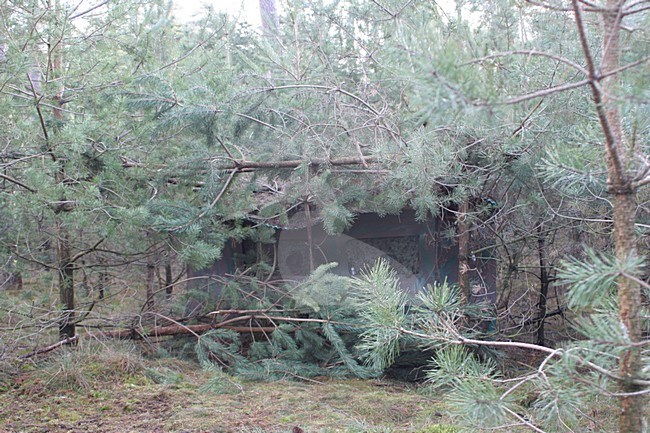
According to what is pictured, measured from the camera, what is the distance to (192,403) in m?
5.62

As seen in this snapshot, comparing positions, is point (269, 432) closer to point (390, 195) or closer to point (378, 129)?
point (390, 195)

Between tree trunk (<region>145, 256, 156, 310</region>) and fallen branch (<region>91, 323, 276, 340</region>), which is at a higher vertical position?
tree trunk (<region>145, 256, 156, 310</region>)

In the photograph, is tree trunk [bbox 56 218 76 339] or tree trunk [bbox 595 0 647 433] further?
tree trunk [bbox 56 218 76 339]

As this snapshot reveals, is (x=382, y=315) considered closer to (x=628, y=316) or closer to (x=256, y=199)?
(x=628, y=316)

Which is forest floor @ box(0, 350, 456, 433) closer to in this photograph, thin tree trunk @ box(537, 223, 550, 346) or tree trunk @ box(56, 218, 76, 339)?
tree trunk @ box(56, 218, 76, 339)

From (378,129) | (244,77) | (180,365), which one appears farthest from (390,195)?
(180,365)

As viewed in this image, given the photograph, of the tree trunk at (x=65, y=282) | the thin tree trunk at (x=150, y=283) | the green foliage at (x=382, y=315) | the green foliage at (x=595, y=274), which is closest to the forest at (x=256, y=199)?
the tree trunk at (x=65, y=282)

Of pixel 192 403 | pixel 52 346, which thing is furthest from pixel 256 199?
pixel 192 403

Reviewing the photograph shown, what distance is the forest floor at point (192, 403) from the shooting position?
16.1 feet

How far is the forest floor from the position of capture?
492 cm

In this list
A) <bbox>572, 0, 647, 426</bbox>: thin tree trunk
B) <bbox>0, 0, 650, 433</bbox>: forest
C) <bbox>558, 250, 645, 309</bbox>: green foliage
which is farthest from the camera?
<bbox>0, 0, 650, 433</bbox>: forest

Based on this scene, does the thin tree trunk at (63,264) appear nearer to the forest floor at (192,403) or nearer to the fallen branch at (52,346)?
the fallen branch at (52,346)

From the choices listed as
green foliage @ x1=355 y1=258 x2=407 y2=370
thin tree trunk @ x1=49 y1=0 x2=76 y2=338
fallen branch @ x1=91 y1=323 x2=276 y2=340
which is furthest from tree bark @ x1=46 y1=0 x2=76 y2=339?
green foliage @ x1=355 y1=258 x2=407 y2=370

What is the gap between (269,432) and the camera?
4668 millimetres
